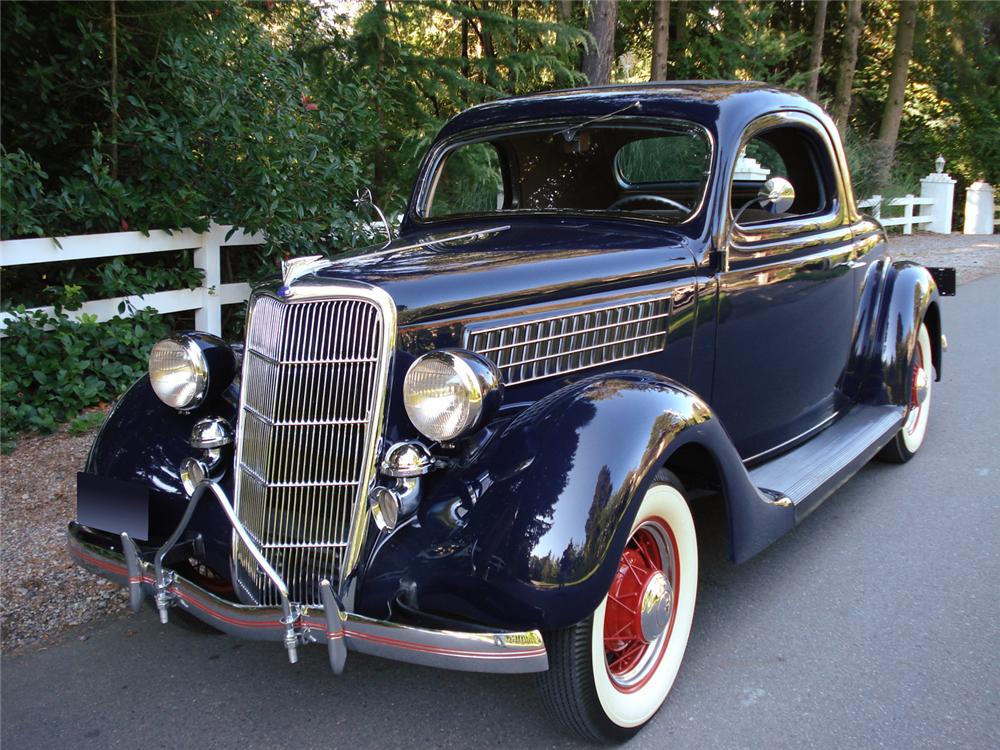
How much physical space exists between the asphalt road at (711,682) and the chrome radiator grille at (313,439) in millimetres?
449

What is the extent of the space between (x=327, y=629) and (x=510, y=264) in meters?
1.21

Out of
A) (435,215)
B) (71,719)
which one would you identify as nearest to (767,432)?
(435,215)

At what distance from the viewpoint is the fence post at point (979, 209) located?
17547 mm

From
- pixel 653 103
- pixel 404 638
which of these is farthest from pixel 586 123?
pixel 404 638

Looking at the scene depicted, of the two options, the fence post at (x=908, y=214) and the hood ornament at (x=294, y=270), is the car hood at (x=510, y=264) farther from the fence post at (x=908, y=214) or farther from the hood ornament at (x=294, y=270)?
A: the fence post at (x=908, y=214)

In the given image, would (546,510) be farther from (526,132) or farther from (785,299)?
(526,132)

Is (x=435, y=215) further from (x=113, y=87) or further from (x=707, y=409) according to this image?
(x=113, y=87)

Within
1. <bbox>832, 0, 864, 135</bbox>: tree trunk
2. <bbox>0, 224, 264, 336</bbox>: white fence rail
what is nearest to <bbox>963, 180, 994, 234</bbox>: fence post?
<bbox>832, 0, 864, 135</bbox>: tree trunk

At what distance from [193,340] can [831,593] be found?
242cm

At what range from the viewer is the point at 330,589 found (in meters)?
2.18

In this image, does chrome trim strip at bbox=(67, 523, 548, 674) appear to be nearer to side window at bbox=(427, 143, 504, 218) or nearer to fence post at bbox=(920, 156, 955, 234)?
side window at bbox=(427, 143, 504, 218)

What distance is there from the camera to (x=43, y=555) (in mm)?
3635

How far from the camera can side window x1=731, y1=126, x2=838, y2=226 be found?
162 inches

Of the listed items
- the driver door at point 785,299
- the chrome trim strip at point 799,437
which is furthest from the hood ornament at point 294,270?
the chrome trim strip at point 799,437
